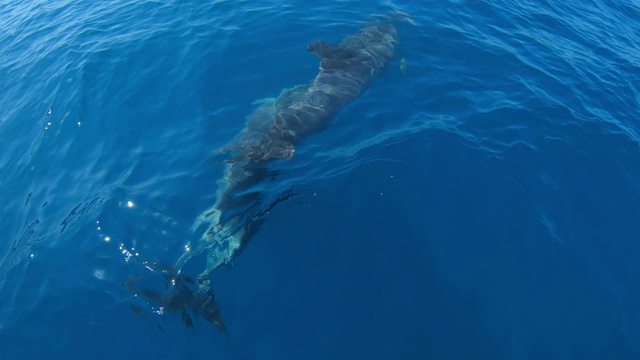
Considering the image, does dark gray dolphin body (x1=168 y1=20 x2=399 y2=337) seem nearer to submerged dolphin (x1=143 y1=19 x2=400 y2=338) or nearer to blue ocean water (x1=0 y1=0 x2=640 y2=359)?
submerged dolphin (x1=143 y1=19 x2=400 y2=338)

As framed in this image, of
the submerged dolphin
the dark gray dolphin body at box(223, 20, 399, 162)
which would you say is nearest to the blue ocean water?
the submerged dolphin

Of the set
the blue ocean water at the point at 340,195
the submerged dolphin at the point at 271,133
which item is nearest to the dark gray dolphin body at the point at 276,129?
the submerged dolphin at the point at 271,133

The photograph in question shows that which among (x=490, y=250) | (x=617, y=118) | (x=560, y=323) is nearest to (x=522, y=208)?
(x=490, y=250)

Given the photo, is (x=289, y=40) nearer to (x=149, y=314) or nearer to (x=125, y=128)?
(x=125, y=128)

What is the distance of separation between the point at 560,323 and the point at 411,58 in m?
10.6

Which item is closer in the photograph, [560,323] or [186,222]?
[560,323]

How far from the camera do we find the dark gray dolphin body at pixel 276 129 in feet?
34.2

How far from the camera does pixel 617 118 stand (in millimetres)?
14828

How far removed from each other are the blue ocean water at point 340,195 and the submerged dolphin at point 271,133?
351 mm

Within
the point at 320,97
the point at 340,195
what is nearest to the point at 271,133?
the point at 320,97

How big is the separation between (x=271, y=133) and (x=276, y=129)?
0.69 ft

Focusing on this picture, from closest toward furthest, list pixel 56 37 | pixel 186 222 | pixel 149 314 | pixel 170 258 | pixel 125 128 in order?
pixel 149 314 < pixel 170 258 < pixel 186 222 < pixel 125 128 < pixel 56 37

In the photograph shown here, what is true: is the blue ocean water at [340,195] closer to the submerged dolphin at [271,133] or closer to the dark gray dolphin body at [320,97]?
the submerged dolphin at [271,133]

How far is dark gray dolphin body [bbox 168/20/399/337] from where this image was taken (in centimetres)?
1044
